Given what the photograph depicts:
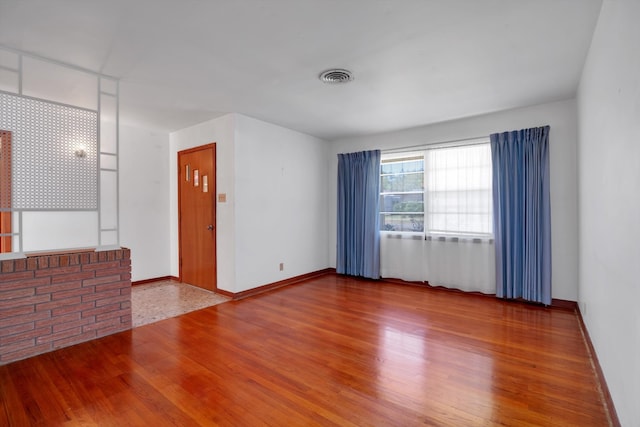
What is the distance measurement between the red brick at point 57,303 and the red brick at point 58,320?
2.4 inches

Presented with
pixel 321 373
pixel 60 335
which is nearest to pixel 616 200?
pixel 321 373

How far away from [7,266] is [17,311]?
380 mm

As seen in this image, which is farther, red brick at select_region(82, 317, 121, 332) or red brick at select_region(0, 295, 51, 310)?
red brick at select_region(82, 317, 121, 332)

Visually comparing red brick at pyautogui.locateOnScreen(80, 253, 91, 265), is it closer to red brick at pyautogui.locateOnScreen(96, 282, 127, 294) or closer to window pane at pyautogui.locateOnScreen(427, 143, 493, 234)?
red brick at pyautogui.locateOnScreen(96, 282, 127, 294)

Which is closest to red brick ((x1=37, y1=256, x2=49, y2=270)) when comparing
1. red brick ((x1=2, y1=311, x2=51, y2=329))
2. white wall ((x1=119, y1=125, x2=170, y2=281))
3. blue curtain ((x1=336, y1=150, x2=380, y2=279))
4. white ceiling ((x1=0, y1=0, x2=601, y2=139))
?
red brick ((x1=2, y1=311, x2=51, y2=329))

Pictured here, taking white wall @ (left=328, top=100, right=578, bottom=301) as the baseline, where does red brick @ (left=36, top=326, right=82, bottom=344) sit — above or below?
below

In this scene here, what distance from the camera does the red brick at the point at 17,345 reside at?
2.43 m

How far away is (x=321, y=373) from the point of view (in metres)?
2.29

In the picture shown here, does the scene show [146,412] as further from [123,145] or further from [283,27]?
[123,145]

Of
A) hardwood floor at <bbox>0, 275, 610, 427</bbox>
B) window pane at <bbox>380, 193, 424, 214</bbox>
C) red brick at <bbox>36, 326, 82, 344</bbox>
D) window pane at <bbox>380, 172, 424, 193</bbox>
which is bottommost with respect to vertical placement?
hardwood floor at <bbox>0, 275, 610, 427</bbox>

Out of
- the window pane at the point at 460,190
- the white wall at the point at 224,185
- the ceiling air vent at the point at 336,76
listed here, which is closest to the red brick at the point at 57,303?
the white wall at the point at 224,185

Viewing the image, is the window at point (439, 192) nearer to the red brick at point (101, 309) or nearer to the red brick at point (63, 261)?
the red brick at point (101, 309)

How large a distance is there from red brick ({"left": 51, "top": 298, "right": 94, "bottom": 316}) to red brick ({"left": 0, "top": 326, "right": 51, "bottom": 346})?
0.42 ft

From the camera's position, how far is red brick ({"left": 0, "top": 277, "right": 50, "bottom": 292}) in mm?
2449
